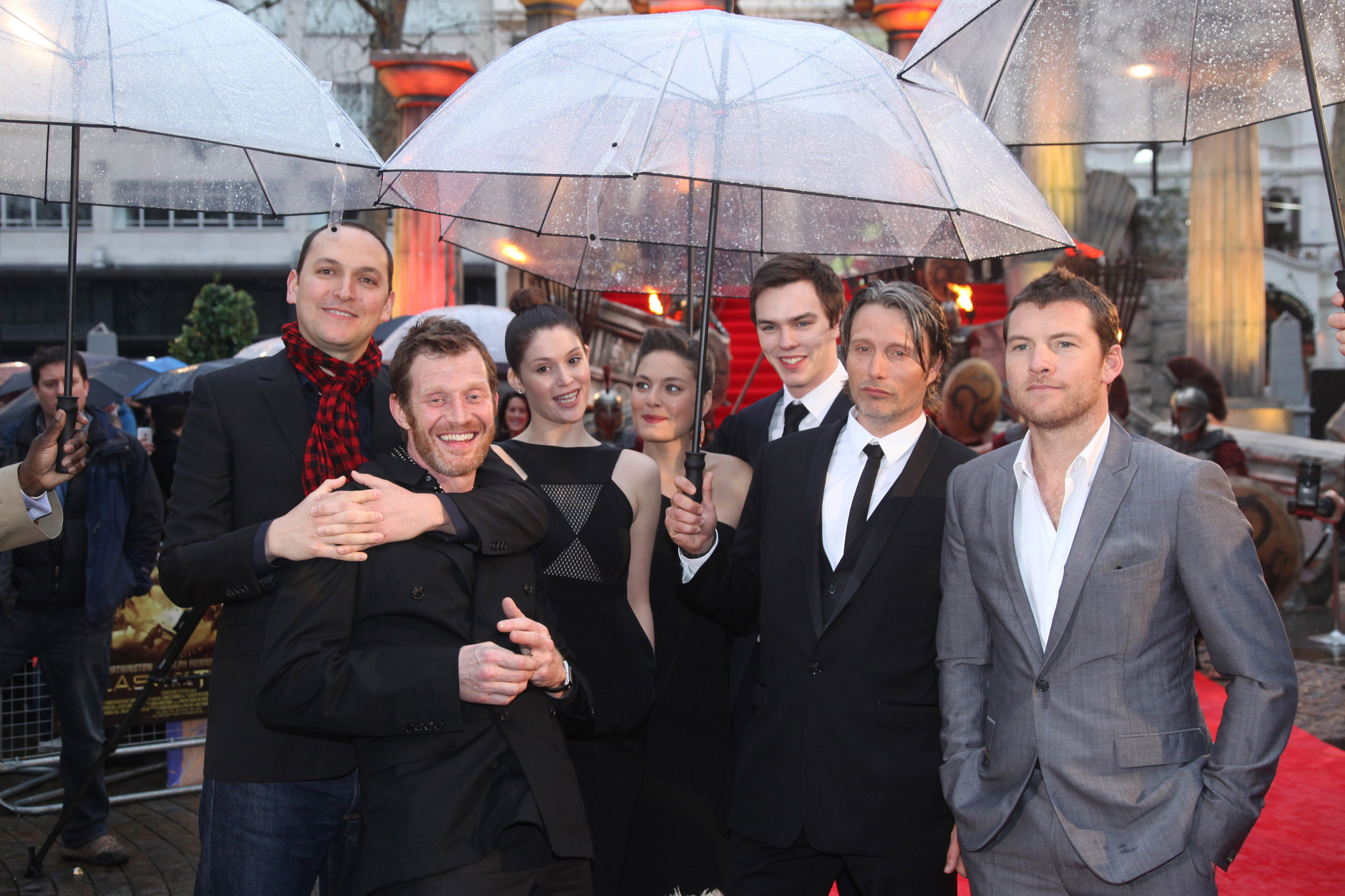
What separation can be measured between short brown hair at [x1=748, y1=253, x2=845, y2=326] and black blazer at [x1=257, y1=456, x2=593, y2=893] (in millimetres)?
1776

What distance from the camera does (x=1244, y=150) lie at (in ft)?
49.2

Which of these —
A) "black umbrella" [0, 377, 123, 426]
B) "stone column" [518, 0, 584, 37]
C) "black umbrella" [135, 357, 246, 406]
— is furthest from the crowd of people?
"stone column" [518, 0, 584, 37]

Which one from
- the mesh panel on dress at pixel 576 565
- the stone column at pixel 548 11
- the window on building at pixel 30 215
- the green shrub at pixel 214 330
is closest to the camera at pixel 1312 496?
the mesh panel on dress at pixel 576 565

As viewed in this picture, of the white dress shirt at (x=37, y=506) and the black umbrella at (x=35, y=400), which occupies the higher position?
the black umbrella at (x=35, y=400)

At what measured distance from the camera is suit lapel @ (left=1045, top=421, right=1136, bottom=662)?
244cm

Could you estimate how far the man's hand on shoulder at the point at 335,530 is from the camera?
2.23 m

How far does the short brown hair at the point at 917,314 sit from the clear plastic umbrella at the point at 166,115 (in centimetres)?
144

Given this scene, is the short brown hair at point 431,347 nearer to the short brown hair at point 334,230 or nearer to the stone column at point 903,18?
the short brown hair at point 334,230

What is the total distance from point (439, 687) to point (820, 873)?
3.93 ft

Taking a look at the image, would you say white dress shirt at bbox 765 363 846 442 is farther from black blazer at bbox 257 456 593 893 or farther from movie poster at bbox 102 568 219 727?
movie poster at bbox 102 568 219 727

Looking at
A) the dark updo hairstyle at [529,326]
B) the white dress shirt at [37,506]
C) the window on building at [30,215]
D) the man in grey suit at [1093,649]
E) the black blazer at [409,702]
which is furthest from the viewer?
the window on building at [30,215]

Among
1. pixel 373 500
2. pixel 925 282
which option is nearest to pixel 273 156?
pixel 373 500

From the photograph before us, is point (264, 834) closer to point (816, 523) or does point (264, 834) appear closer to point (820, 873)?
point (820, 873)

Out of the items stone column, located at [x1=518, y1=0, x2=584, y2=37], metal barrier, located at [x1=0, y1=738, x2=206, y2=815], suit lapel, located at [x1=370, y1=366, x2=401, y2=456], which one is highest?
stone column, located at [x1=518, y1=0, x2=584, y2=37]
